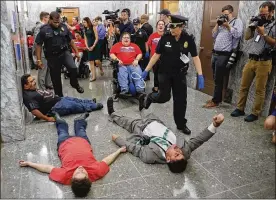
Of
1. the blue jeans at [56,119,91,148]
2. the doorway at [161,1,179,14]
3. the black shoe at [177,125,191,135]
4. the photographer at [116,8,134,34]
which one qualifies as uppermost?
the doorway at [161,1,179,14]

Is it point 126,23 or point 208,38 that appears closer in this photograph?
point 208,38

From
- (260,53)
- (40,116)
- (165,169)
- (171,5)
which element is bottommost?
(165,169)

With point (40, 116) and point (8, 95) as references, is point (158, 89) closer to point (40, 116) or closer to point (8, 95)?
point (40, 116)

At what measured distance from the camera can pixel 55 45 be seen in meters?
→ 3.72

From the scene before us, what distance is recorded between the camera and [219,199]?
1959mm

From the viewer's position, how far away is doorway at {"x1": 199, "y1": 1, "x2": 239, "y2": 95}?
447 centimetres

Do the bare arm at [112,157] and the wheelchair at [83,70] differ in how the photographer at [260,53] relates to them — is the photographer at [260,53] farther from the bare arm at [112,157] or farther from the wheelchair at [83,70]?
the wheelchair at [83,70]

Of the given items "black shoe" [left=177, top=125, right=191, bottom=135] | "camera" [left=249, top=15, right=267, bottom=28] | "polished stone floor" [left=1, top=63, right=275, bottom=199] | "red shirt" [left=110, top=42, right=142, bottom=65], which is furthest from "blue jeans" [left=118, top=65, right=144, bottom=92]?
"camera" [left=249, top=15, right=267, bottom=28]

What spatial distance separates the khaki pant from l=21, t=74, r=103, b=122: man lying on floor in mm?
2127

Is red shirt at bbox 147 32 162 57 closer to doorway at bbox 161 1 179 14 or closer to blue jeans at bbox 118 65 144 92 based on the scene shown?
blue jeans at bbox 118 65 144 92

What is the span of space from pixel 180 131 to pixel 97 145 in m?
1.05

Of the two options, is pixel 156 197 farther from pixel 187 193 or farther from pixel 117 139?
pixel 117 139

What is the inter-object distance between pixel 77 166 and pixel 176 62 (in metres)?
1.54

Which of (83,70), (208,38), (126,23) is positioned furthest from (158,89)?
(83,70)
